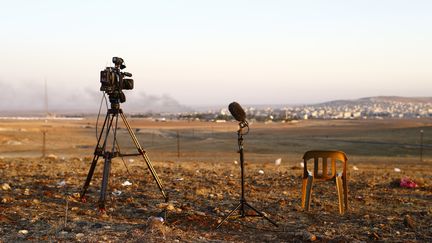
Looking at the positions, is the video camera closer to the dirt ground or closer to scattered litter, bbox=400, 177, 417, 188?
the dirt ground

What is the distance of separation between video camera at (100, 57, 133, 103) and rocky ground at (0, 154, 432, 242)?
1.88 metres

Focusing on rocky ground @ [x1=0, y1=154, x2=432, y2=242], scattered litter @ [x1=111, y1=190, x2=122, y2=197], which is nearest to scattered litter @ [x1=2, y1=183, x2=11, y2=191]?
rocky ground @ [x1=0, y1=154, x2=432, y2=242]

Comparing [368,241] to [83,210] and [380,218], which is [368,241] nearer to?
[380,218]

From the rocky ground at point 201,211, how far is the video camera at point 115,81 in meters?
1.88

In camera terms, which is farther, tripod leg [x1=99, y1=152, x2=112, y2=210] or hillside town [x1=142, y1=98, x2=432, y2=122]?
hillside town [x1=142, y1=98, x2=432, y2=122]

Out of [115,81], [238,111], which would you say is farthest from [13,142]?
[238,111]

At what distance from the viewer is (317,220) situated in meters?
7.76

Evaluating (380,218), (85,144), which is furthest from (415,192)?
(85,144)

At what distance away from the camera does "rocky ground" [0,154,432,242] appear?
21.6ft

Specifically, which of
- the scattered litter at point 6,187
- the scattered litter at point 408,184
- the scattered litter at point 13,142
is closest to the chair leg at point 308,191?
the scattered litter at point 408,184

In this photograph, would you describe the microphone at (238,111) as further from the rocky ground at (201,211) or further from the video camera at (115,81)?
the video camera at (115,81)

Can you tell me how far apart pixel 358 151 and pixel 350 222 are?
22333 millimetres

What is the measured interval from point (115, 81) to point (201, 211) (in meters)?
2.57

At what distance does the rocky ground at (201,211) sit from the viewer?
6.59 metres
